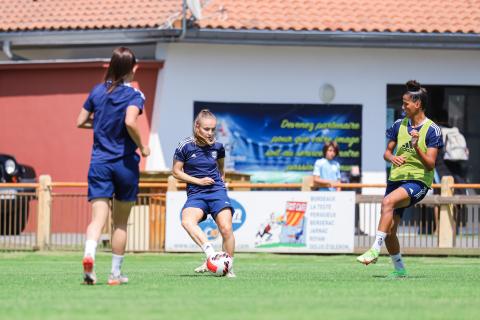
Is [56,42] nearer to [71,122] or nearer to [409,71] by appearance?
[71,122]

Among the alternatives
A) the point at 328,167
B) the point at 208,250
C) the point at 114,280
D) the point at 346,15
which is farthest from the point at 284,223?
the point at 114,280

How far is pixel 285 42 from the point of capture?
2470 cm

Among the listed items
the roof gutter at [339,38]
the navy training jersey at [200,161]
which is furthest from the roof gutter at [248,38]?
the navy training jersey at [200,161]

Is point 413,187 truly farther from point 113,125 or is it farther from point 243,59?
point 243,59

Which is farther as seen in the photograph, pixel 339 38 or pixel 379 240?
pixel 339 38

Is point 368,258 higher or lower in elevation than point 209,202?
lower

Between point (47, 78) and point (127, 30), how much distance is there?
7.16 ft

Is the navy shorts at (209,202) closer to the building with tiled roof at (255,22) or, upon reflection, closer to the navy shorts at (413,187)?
the navy shorts at (413,187)

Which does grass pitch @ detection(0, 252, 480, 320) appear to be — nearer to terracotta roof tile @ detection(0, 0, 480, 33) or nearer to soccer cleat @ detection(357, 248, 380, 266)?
soccer cleat @ detection(357, 248, 380, 266)

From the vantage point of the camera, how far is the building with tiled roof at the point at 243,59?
24734 millimetres

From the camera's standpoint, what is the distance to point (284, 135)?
998 inches

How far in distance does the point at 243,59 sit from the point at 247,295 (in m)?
15.6

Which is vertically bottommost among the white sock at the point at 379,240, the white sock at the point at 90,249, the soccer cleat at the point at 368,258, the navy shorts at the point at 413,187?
the soccer cleat at the point at 368,258

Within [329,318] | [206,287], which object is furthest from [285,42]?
[329,318]
